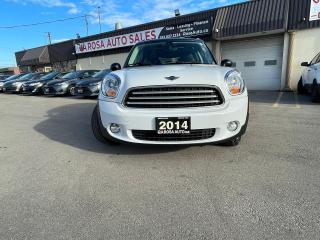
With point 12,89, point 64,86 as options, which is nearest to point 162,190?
point 64,86

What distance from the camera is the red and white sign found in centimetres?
1614

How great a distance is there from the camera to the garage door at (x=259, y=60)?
12.4 metres

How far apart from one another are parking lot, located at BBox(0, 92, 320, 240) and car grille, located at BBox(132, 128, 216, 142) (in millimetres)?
355

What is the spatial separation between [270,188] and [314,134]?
2.41 metres

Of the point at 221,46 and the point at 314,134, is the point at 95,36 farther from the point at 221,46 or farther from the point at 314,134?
the point at 314,134

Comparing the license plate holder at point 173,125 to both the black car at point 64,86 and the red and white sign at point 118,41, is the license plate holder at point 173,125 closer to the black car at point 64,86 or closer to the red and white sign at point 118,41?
the black car at point 64,86

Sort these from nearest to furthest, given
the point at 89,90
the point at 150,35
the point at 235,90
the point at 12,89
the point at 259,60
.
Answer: the point at 235,90 < the point at 89,90 < the point at 259,60 < the point at 150,35 < the point at 12,89

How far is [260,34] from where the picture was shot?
1232 centimetres

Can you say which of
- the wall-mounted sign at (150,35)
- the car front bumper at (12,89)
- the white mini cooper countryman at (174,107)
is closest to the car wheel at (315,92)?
the white mini cooper countryman at (174,107)

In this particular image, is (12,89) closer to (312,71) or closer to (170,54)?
(170,54)

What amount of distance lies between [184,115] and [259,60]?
1147 centimetres

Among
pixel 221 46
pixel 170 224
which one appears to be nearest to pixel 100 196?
pixel 170 224

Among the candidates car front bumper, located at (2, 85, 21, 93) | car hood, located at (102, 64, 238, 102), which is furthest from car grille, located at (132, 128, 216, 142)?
car front bumper, located at (2, 85, 21, 93)

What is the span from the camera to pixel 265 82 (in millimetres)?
12938
